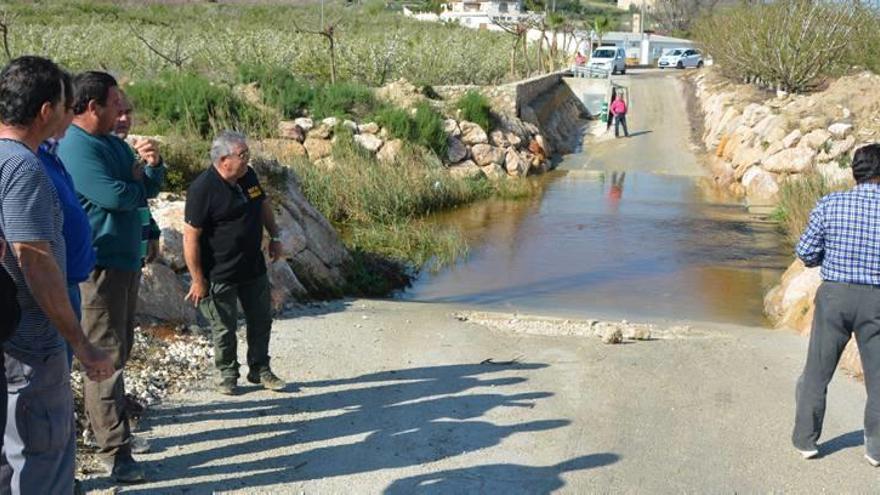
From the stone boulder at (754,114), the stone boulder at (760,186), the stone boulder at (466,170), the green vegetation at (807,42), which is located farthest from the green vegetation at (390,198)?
the green vegetation at (807,42)

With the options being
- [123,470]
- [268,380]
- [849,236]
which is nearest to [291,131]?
[268,380]

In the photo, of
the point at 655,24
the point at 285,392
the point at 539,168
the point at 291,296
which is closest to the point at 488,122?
the point at 539,168

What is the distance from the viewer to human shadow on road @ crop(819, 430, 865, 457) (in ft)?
16.6

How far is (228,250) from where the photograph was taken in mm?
5297

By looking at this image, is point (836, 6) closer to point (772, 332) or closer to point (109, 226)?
point (772, 332)

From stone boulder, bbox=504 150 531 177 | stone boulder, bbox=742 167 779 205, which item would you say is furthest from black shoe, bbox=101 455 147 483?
stone boulder, bbox=504 150 531 177

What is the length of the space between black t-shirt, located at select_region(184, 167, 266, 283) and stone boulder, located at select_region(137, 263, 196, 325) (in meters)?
1.59

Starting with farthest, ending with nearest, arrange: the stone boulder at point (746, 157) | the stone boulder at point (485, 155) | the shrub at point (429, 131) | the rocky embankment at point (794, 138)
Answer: the stone boulder at point (485, 155), the stone boulder at point (746, 157), the shrub at point (429, 131), the rocky embankment at point (794, 138)

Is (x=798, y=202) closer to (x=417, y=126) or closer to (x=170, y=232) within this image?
(x=417, y=126)

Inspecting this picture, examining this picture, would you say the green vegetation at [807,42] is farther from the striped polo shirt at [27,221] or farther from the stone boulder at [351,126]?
the striped polo shirt at [27,221]

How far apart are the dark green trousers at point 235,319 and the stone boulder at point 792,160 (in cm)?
1628

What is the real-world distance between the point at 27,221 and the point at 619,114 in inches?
999

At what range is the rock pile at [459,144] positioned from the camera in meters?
18.5

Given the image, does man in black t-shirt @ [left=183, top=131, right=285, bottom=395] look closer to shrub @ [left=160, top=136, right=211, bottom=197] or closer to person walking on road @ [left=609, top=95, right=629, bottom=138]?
shrub @ [left=160, top=136, right=211, bottom=197]
